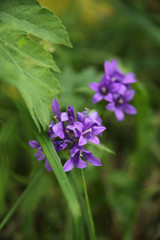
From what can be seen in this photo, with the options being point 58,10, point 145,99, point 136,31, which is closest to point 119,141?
point 145,99

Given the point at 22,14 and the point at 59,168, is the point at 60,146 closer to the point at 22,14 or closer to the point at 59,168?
the point at 59,168

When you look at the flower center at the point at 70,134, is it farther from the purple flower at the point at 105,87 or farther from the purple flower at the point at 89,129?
the purple flower at the point at 105,87

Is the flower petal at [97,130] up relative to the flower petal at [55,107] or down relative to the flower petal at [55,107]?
down

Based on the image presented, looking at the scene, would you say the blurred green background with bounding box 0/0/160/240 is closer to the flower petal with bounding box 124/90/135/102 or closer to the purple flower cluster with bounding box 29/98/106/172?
the flower petal with bounding box 124/90/135/102

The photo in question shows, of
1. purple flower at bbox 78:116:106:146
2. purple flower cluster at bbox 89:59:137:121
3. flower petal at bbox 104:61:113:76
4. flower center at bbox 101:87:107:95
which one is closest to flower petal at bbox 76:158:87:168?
purple flower at bbox 78:116:106:146

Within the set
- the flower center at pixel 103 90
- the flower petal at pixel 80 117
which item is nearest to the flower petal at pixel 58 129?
the flower petal at pixel 80 117
